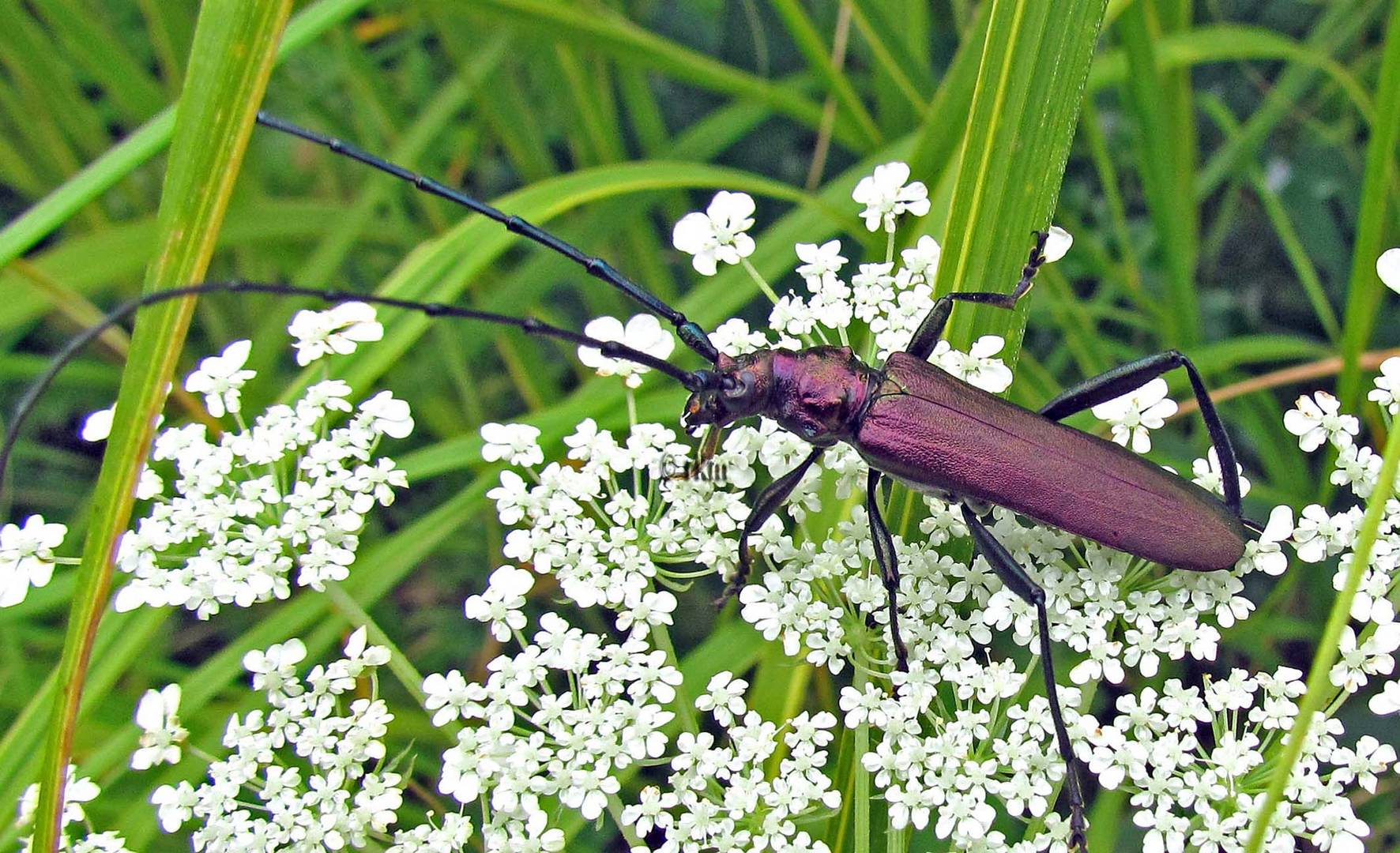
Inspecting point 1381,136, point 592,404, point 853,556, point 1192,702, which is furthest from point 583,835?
point 1381,136

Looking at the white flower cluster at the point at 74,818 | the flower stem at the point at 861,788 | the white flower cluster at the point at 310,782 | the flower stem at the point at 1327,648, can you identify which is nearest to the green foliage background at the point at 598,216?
the white flower cluster at the point at 74,818

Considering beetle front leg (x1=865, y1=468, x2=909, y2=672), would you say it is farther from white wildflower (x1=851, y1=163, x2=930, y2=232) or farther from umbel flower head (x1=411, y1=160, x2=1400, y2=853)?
white wildflower (x1=851, y1=163, x2=930, y2=232)

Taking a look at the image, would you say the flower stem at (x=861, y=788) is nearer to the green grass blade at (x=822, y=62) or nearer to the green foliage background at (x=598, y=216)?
the green foliage background at (x=598, y=216)

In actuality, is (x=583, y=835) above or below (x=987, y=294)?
below

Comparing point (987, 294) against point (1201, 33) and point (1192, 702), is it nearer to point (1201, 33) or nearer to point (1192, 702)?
point (1192, 702)

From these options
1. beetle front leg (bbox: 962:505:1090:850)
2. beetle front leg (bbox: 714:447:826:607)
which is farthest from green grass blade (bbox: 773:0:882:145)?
beetle front leg (bbox: 962:505:1090:850)

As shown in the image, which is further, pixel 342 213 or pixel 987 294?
pixel 342 213
